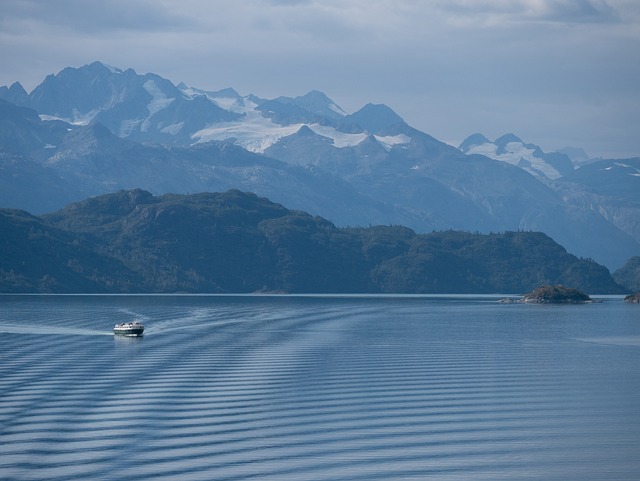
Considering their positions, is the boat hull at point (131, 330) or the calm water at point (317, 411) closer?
the calm water at point (317, 411)

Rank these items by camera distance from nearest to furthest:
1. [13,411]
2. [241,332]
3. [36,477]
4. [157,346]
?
Result: [36,477] < [13,411] < [157,346] < [241,332]

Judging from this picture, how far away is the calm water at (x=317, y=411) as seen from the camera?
60.6 metres

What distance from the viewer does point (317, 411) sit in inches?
3105

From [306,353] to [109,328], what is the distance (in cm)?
5816

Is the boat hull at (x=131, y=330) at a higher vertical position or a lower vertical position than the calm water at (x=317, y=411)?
higher

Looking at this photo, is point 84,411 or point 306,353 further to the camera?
point 306,353

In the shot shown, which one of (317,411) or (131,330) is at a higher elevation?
(131,330)

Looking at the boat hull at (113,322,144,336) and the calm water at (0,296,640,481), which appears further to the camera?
the boat hull at (113,322,144,336)

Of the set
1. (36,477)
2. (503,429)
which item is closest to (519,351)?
(503,429)

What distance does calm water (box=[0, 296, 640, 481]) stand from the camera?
6062 cm

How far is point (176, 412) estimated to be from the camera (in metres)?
77.6

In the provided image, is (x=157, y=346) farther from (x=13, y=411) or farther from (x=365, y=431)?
(x=365, y=431)

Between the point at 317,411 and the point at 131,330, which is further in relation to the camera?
the point at 131,330

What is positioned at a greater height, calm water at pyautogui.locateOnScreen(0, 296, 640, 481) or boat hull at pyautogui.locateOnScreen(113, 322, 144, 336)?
boat hull at pyautogui.locateOnScreen(113, 322, 144, 336)
